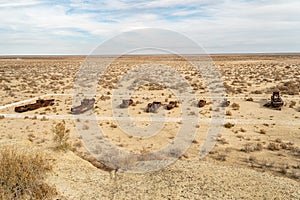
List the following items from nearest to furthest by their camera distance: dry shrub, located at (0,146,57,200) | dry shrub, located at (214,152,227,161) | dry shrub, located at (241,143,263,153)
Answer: dry shrub, located at (0,146,57,200) < dry shrub, located at (214,152,227,161) < dry shrub, located at (241,143,263,153)

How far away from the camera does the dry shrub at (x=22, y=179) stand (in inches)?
228

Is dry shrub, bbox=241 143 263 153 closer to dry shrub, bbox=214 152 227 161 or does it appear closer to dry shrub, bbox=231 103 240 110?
dry shrub, bbox=214 152 227 161

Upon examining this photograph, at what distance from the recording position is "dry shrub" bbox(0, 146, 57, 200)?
19.0 ft

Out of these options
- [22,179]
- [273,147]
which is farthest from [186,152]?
[22,179]

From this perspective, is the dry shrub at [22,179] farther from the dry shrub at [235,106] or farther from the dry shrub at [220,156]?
the dry shrub at [235,106]

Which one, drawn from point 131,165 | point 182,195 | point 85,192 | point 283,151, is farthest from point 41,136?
point 283,151

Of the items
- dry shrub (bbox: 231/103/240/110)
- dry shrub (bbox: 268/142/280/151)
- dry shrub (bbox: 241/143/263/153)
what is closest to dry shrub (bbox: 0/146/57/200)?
dry shrub (bbox: 241/143/263/153)

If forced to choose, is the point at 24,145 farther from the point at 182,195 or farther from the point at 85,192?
the point at 182,195

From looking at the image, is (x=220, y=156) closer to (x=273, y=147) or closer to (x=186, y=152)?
(x=186, y=152)

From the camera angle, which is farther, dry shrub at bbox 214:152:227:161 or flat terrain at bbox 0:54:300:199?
dry shrub at bbox 214:152:227:161

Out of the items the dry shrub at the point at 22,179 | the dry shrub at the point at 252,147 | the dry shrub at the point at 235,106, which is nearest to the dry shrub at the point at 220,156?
the dry shrub at the point at 252,147

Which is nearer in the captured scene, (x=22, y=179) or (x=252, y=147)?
(x=22, y=179)

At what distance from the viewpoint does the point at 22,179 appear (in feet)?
19.7

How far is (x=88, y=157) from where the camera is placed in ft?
31.6
